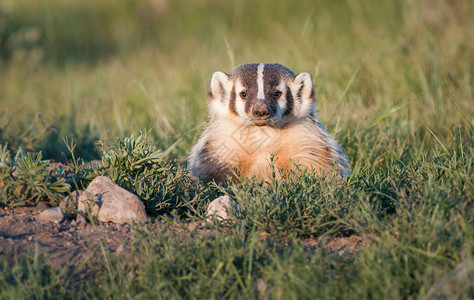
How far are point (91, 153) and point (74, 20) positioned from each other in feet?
20.6

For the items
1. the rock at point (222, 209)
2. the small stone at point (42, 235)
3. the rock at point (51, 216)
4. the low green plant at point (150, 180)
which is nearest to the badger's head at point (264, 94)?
the low green plant at point (150, 180)

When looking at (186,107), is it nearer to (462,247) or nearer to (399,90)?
(399,90)

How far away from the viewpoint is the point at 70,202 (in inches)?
125

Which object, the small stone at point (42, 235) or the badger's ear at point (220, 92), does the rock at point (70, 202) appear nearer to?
the small stone at point (42, 235)

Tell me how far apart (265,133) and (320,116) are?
1398 millimetres

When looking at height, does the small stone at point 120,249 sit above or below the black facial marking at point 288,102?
below

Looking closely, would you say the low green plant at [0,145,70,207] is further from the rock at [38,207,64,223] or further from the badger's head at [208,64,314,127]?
the badger's head at [208,64,314,127]

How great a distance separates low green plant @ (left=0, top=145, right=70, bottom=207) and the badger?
1.11 meters

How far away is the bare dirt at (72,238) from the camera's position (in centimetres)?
264

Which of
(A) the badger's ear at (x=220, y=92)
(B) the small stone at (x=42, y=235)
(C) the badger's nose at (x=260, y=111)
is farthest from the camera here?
(A) the badger's ear at (x=220, y=92)

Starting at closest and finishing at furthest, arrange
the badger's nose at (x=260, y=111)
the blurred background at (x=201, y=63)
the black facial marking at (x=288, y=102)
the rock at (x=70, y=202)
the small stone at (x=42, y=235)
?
the small stone at (x=42, y=235), the rock at (x=70, y=202), the badger's nose at (x=260, y=111), the black facial marking at (x=288, y=102), the blurred background at (x=201, y=63)

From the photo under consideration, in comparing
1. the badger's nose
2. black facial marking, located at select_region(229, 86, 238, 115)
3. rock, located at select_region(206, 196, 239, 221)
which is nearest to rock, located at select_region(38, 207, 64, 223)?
rock, located at select_region(206, 196, 239, 221)

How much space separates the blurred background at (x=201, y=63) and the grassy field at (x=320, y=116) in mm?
31

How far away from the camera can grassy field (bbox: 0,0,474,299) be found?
241 centimetres
